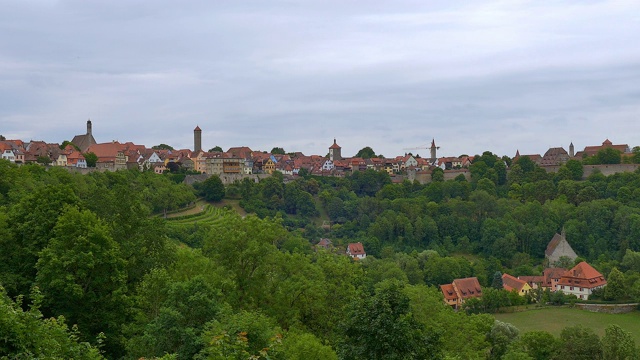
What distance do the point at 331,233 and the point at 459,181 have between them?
71.7 feet

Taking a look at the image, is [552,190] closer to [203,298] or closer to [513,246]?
[513,246]

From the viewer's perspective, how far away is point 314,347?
13.0m

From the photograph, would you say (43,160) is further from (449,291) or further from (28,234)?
(28,234)

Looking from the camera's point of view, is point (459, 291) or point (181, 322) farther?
point (459, 291)

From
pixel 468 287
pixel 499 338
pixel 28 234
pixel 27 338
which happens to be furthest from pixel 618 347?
pixel 468 287

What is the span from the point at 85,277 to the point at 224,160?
6546cm

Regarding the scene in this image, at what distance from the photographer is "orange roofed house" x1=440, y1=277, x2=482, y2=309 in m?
48.7

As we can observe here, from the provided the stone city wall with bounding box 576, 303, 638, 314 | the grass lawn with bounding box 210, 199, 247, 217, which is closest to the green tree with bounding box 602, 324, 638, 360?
the stone city wall with bounding box 576, 303, 638, 314

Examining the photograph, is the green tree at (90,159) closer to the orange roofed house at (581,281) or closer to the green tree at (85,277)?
the orange roofed house at (581,281)

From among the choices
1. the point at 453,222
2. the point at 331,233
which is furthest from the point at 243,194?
the point at 453,222

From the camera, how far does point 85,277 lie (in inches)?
687

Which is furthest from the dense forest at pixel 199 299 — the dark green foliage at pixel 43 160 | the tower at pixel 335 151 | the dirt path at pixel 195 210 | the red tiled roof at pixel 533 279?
the tower at pixel 335 151

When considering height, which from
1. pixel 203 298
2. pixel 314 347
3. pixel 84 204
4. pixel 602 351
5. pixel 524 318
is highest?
pixel 84 204

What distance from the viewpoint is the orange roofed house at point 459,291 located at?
160ft
